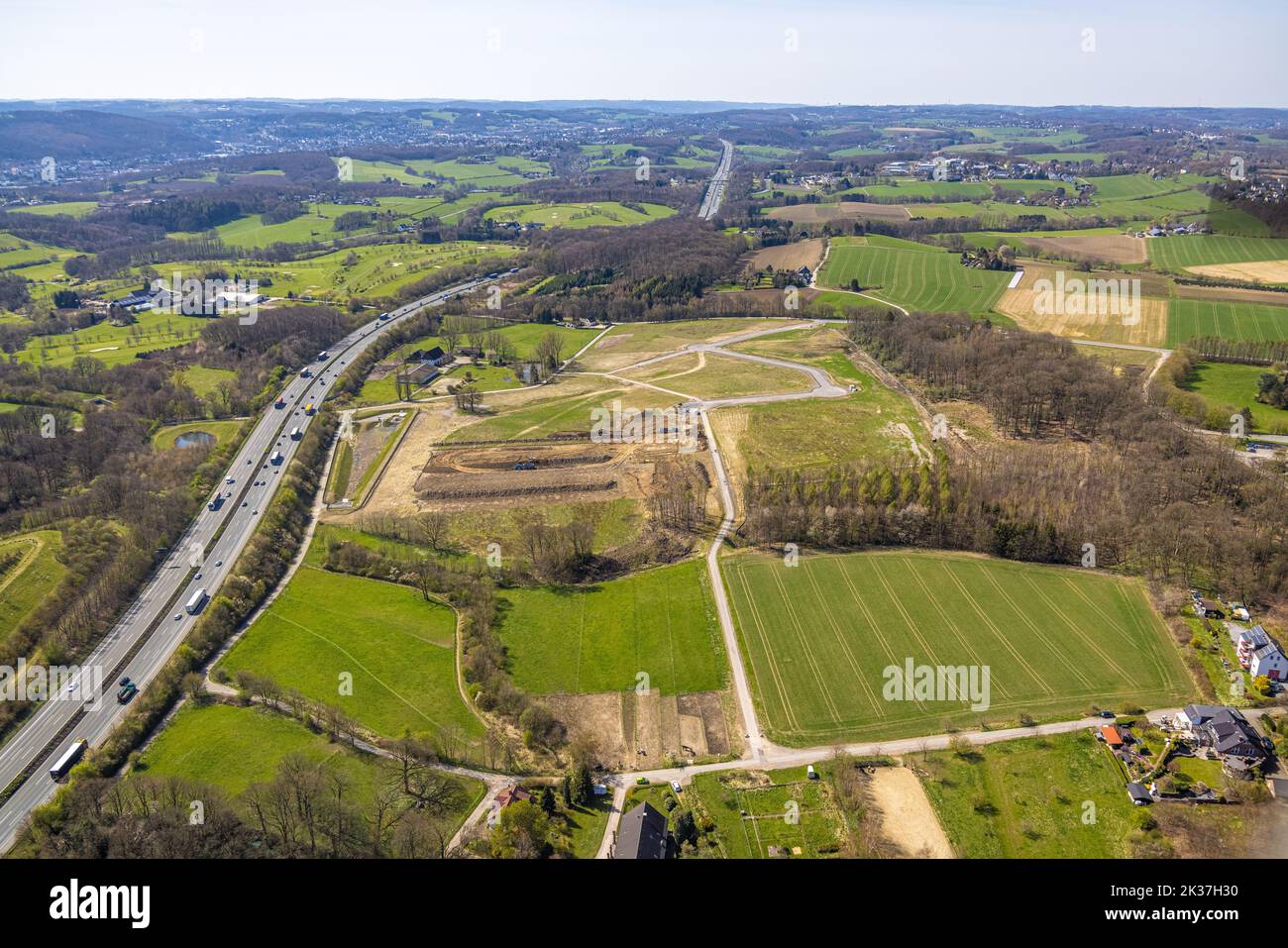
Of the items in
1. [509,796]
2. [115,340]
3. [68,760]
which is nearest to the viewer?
[509,796]

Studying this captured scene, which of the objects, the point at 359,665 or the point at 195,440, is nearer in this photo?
the point at 359,665

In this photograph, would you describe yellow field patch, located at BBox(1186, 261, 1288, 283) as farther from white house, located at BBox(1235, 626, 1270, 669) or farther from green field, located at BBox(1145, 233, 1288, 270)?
white house, located at BBox(1235, 626, 1270, 669)

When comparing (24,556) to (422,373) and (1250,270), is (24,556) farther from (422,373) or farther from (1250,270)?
(1250,270)

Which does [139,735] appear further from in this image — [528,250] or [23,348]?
[528,250]

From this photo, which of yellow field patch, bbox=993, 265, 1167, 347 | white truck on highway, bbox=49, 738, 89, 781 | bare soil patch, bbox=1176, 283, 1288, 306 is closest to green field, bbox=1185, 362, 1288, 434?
yellow field patch, bbox=993, 265, 1167, 347

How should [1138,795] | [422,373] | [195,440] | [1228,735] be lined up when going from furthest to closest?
[422,373], [195,440], [1228,735], [1138,795]

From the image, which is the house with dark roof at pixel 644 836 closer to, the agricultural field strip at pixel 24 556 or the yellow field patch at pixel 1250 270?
the agricultural field strip at pixel 24 556

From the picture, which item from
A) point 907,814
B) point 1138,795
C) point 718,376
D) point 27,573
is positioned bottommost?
point 907,814

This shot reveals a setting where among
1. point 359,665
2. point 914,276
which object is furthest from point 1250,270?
point 359,665
